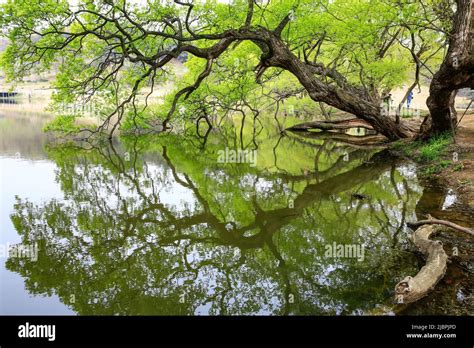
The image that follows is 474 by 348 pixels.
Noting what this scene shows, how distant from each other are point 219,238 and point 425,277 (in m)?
4.39

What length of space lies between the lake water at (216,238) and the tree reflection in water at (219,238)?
34 millimetres

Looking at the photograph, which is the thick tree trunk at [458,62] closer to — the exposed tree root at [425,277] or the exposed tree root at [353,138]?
the exposed tree root at [425,277]

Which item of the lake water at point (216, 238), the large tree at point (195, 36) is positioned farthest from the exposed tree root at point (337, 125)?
the lake water at point (216, 238)

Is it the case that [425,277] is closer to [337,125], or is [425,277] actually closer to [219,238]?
[219,238]

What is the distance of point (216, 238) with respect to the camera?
9.04m

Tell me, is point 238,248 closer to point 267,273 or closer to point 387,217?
point 267,273

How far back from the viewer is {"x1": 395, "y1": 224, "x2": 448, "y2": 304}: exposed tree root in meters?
5.73

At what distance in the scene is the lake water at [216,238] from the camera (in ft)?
20.6

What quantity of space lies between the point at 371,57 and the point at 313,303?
2455 centimetres

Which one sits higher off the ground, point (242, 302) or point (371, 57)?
point (371, 57)
